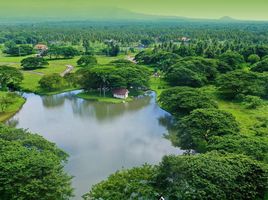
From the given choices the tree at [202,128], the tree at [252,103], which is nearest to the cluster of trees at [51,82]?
the tree at [202,128]

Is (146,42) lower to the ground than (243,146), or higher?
lower

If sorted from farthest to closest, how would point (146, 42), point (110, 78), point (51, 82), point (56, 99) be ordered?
1. point (146, 42)
2. point (51, 82)
3. point (110, 78)
4. point (56, 99)

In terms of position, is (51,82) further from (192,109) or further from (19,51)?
(19,51)

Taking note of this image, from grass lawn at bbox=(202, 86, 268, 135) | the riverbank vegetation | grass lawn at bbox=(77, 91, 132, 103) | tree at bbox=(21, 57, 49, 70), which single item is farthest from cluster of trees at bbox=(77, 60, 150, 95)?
tree at bbox=(21, 57, 49, 70)

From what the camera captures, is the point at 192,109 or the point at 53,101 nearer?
the point at 192,109

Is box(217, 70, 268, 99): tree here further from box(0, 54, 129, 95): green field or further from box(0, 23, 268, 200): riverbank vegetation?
box(0, 54, 129, 95): green field

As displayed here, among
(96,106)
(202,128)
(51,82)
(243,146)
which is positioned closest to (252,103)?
(202,128)

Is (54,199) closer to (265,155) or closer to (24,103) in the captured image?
(265,155)
